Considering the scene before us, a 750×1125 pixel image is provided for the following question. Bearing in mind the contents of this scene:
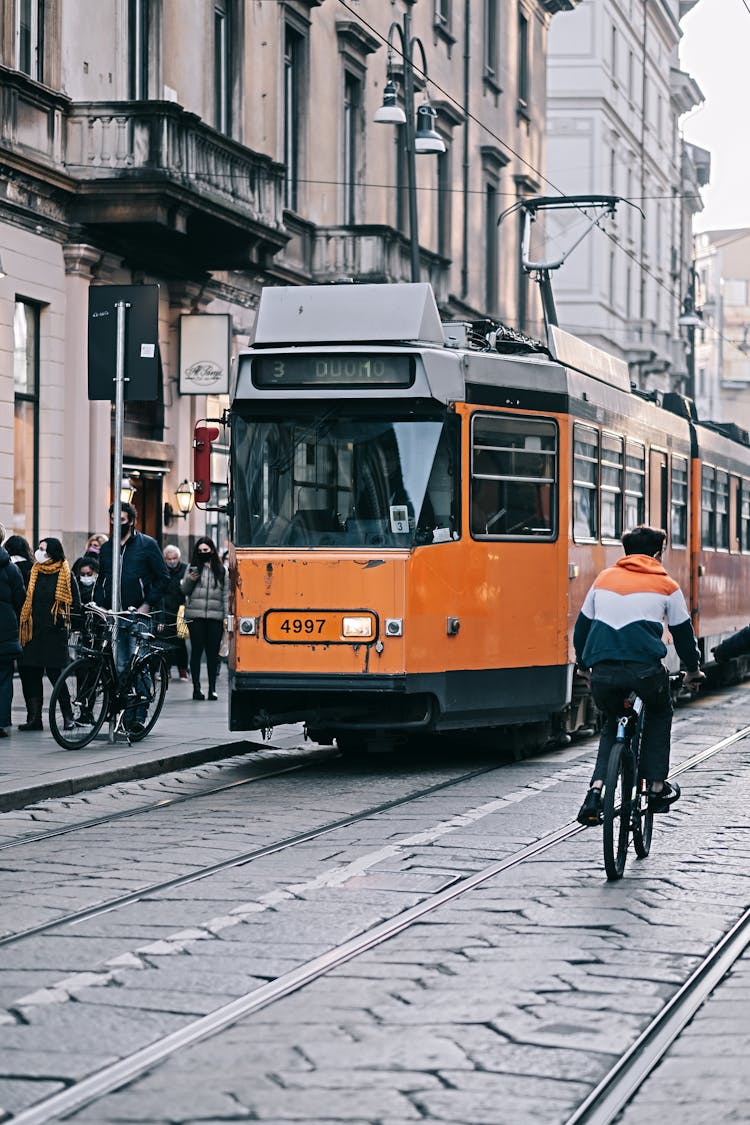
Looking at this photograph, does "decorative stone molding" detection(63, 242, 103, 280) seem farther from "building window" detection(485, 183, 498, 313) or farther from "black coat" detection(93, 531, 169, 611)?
"building window" detection(485, 183, 498, 313)

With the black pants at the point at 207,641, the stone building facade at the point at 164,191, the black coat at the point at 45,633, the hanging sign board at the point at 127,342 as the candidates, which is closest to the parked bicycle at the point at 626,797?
the hanging sign board at the point at 127,342

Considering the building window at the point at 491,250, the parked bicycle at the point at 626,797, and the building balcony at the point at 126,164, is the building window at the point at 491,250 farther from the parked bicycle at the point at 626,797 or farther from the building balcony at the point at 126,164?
the parked bicycle at the point at 626,797

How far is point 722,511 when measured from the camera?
23.7 m

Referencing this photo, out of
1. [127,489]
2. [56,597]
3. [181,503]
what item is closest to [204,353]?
[181,503]

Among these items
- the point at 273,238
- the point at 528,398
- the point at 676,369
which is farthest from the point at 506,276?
the point at 528,398

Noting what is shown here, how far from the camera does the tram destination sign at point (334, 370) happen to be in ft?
44.5

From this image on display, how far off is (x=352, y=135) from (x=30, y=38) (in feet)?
35.7

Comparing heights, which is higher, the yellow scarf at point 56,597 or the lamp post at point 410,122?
the lamp post at point 410,122

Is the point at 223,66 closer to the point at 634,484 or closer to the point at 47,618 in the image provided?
the point at 634,484

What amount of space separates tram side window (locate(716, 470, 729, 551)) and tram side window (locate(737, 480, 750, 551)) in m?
1.12

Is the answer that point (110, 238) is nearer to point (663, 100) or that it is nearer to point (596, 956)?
point (596, 956)

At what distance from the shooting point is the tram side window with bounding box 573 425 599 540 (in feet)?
50.5

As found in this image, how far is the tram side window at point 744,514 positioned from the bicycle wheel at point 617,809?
53.6ft

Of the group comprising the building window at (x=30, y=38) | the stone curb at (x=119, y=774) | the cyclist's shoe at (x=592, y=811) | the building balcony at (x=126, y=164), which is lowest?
the stone curb at (x=119, y=774)
